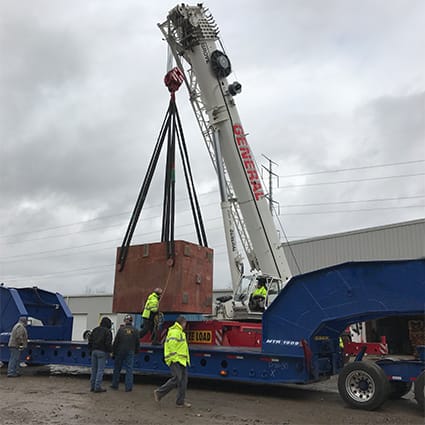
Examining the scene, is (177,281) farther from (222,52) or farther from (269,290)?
(222,52)

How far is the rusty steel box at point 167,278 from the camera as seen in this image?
1064 cm

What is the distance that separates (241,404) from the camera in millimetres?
8344

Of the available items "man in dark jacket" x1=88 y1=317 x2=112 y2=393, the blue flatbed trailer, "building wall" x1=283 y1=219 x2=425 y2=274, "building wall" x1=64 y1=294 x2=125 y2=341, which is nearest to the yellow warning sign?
the blue flatbed trailer

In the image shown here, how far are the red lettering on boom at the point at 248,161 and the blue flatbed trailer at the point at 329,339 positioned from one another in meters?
→ 4.87

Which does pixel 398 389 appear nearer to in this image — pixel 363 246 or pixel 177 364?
pixel 177 364

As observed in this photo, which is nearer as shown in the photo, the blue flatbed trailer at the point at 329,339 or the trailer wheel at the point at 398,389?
the blue flatbed trailer at the point at 329,339

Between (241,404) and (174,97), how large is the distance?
7.71 metres

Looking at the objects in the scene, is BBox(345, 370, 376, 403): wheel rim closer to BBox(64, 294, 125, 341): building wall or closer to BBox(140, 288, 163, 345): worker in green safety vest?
BBox(140, 288, 163, 345): worker in green safety vest

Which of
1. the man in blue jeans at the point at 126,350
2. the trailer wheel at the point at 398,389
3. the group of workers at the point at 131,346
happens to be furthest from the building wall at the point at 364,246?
the man in blue jeans at the point at 126,350

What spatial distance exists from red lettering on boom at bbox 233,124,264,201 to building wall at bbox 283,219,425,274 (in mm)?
7200

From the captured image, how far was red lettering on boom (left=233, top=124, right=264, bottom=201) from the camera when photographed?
520 inches

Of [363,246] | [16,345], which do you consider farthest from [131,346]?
[363,246]

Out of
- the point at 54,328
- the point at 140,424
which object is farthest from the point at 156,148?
the point at 140,424

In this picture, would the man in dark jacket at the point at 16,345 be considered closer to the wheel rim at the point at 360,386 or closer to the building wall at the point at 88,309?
the wheel rim at the point at 360,386
